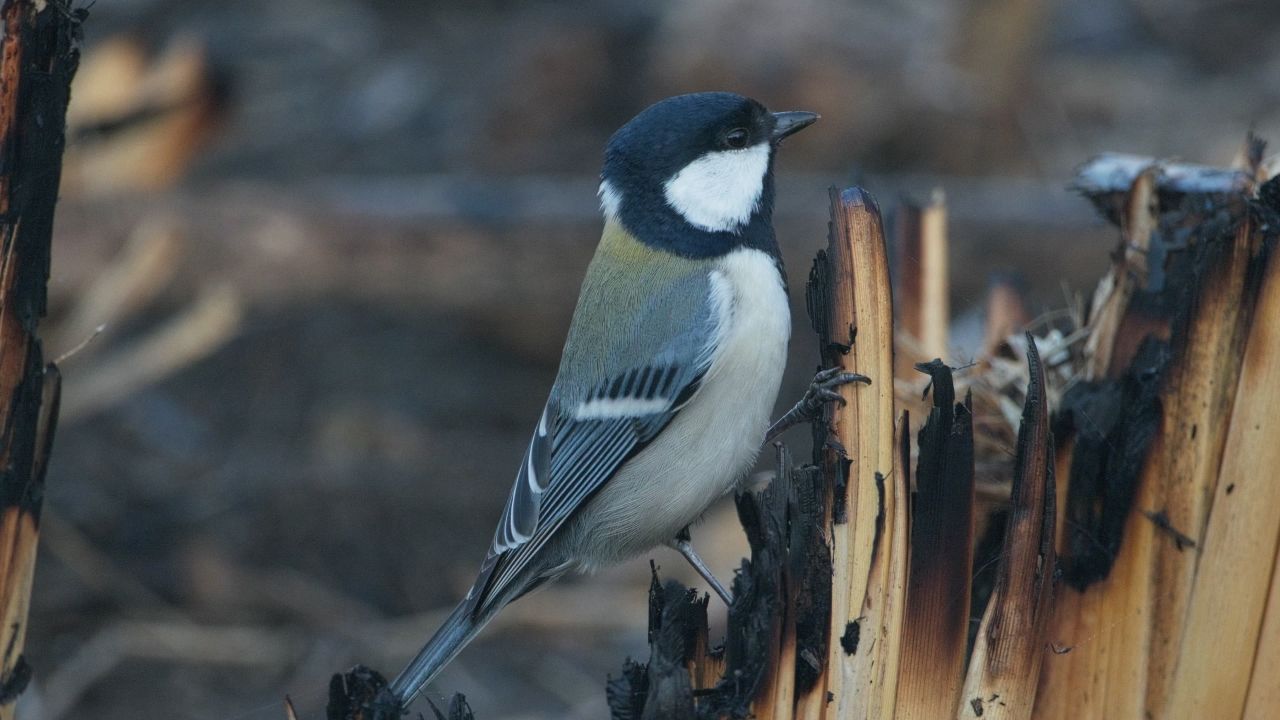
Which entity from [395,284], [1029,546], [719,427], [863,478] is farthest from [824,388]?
[395,284]

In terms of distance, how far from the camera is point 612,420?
2311 millimetres

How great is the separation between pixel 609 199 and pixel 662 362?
375 mm

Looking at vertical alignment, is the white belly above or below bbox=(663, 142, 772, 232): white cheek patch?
below

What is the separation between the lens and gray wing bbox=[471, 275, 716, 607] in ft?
7.37

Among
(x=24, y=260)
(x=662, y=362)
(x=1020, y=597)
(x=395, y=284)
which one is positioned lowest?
(x=1020, y=597)

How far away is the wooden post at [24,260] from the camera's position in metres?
1.68

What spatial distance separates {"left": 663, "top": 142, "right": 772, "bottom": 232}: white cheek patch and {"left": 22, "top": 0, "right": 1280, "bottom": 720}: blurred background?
1.75ft

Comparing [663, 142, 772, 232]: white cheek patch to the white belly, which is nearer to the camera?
the white belly

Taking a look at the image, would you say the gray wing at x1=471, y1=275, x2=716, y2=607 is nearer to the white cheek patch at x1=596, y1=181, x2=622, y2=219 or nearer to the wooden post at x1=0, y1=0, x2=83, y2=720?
the white cheek patch at x1=596, y1=181, x2=622, y2=219

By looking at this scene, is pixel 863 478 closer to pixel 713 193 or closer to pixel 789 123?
pixel 713 193

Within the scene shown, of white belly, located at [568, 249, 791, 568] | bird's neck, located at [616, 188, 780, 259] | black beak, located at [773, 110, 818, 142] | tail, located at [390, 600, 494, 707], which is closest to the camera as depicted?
tail, located at [390, 600, 494, 707]

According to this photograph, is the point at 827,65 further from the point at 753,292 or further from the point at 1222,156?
the point at 753,292

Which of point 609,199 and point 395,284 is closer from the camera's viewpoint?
point 609,199

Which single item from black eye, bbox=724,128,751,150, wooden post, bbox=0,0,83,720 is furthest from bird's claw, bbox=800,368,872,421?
wooden post, bbox=0,0,83,720
